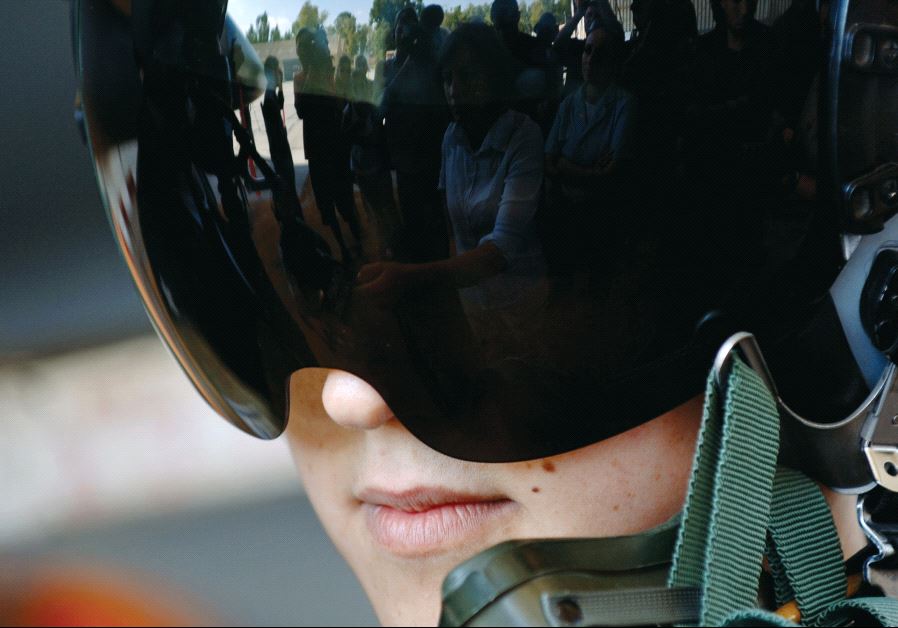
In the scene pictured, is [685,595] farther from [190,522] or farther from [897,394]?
[190,522]

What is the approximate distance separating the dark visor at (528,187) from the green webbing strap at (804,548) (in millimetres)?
55

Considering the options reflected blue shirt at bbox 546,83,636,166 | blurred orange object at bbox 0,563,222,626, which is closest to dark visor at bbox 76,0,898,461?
reflected blue shirt at bbox 546,83,636,166

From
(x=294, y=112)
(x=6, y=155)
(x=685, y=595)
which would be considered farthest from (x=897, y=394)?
(x=6, y=155)

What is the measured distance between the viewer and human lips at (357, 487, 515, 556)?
74 cm

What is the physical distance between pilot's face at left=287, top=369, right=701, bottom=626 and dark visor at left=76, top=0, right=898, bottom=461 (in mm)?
28

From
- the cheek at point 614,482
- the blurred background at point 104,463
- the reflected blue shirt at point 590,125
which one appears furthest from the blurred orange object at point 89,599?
the reflected blue shirt at point 590,125

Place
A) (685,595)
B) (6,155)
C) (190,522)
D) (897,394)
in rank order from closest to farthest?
(685,595) < (897,394) < (6,155) < (190,522)

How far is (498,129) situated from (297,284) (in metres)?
0.17

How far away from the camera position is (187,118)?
73 centimetres

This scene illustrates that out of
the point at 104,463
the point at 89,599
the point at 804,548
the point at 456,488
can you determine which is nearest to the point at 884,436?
the point at 804,548

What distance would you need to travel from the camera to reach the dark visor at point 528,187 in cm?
65

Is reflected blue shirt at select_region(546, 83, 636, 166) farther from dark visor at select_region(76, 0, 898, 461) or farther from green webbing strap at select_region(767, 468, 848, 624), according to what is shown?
green webbing strap at select_region(767, 468, 848, 624)

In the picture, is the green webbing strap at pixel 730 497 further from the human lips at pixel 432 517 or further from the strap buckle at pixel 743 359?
the human lips at pixel 432 517

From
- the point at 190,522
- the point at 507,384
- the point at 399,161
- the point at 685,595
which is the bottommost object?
the point at 190,522
